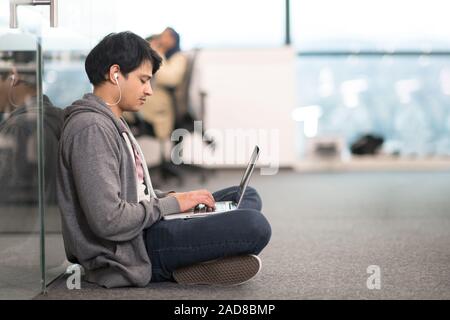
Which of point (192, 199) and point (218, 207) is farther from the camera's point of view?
point (218, 207)

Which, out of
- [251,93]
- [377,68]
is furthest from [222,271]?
[377,68]

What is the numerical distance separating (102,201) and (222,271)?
35cm

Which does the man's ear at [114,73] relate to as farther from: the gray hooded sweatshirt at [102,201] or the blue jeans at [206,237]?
the blue jeans at [206,237]

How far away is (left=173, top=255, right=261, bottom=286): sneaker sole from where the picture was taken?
159cm

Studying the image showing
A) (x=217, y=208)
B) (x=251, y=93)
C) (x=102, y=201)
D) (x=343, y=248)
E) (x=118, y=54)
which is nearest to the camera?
(x=102, y=201)

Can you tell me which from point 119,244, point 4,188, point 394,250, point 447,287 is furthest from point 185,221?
point 394,250

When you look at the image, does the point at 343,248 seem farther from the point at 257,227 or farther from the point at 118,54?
the point at 118,54

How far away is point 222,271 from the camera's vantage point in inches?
63.2

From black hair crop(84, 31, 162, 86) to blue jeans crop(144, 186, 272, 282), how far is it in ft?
1.26

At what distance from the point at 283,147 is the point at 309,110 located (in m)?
0.47

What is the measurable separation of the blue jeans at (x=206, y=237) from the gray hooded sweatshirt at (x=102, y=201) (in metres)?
0.04

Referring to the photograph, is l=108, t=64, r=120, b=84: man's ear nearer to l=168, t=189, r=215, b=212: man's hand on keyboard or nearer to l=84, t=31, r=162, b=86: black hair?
l=84, t=31, r=162, b=86: black hair

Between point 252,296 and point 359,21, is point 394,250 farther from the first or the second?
point 359,21

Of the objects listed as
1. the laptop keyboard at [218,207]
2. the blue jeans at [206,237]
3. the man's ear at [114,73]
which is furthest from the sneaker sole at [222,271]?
the man's ear at [114,73]
